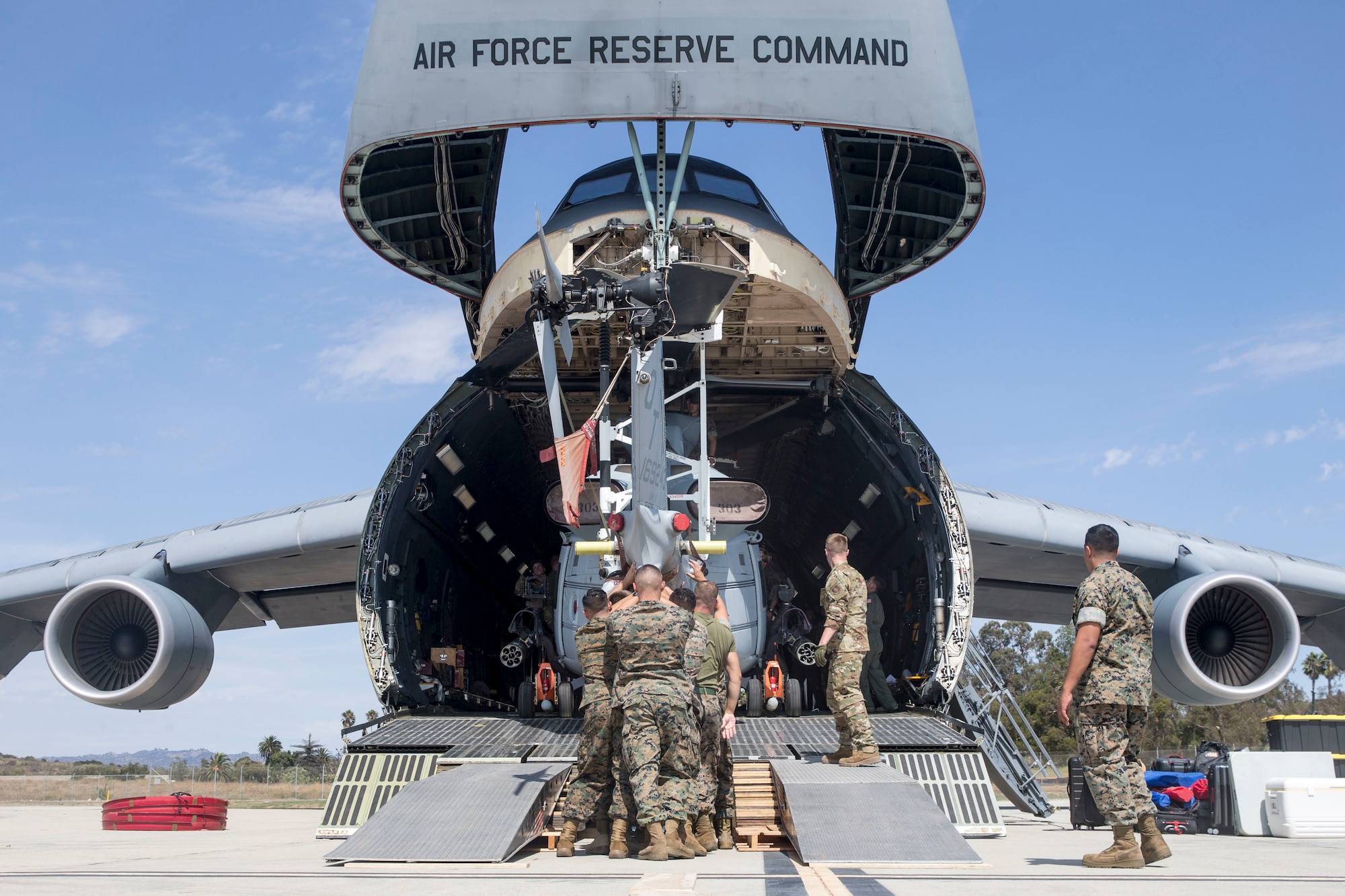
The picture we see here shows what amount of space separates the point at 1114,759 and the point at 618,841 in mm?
2634

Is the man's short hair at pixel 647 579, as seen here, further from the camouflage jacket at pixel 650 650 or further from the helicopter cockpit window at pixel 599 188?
the helicopter cockpit window at pixel 599 188

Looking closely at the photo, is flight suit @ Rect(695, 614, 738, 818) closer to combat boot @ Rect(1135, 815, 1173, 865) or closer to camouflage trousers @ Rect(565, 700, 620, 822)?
camouflage trousers @ Rect(565, 700, 620, 822)

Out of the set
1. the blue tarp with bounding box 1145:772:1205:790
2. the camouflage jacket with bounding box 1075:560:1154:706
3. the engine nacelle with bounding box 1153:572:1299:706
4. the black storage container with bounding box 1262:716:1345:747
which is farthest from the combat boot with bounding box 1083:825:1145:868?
the black storage container with bounding box 1262:716:1345:747

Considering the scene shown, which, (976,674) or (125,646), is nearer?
(125,646)

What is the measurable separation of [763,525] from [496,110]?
28.1 ft

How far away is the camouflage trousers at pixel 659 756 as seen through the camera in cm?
601

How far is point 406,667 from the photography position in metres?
10.4

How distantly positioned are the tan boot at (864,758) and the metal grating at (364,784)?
10.0 ft

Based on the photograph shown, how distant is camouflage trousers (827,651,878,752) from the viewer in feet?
25.4

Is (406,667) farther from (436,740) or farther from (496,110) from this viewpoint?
(496,110)

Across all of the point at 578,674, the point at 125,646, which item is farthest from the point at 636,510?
the point at 125,646

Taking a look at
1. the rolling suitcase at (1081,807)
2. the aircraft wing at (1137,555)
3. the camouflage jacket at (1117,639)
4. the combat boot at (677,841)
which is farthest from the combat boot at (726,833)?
the aircraft wing at (1137,555)

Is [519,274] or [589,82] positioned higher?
[589,82]

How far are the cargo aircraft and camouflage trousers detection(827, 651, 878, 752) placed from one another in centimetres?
158
